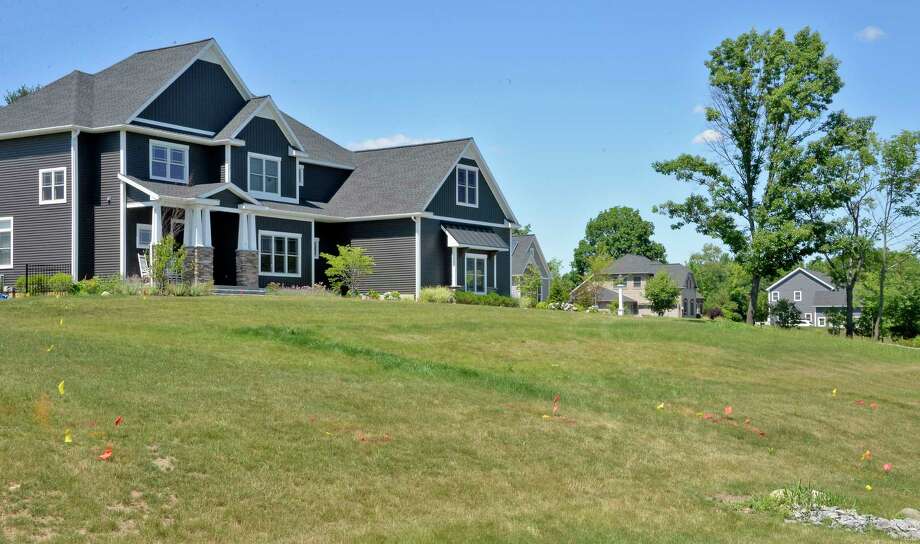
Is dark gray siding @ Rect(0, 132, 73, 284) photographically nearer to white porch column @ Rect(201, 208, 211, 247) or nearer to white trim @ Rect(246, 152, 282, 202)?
white porch column @ Rect(201, 208, 211, 247)

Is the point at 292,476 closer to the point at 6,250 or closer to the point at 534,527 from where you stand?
the point at 534,527

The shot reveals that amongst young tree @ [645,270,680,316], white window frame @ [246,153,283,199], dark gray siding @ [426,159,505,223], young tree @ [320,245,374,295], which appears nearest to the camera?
white window frame @ [246,153,283,199]

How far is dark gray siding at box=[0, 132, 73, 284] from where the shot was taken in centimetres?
3494

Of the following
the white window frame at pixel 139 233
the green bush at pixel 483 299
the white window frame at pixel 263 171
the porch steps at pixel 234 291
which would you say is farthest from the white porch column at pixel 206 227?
the green bush at pixel 483 299

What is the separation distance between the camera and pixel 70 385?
42.9 ft

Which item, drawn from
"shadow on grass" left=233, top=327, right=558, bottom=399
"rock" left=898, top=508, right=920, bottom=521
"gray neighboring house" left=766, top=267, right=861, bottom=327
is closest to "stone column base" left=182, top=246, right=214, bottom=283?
"shadow on grass" left=233, top=327, right=558, bottom=399

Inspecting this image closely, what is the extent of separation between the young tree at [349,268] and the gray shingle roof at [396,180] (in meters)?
2.67

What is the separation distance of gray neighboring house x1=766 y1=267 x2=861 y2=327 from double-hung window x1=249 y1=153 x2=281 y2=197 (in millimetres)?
70528

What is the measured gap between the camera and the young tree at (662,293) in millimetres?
88544

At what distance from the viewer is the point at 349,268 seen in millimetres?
40406

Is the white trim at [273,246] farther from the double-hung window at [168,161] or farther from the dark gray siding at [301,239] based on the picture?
the double-hung window at [168,161]

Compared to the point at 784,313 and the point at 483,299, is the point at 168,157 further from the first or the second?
the point at 784,313

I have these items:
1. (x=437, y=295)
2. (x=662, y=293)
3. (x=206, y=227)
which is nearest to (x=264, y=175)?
(x=206, y=227)

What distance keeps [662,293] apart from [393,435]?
3051 inches
